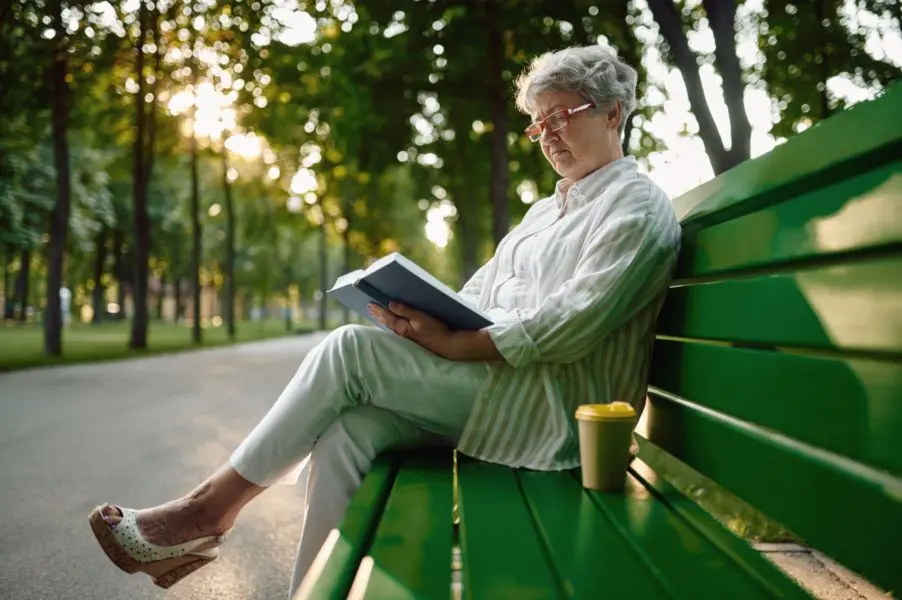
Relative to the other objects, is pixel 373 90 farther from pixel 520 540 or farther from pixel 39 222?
pixel 39 222

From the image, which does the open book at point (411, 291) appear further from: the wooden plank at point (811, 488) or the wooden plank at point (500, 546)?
the wooden plank at point (811, 488)

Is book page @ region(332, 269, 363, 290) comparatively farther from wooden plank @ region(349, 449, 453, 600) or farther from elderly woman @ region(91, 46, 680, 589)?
wooden plank @ region(349, 449, 453, 600)

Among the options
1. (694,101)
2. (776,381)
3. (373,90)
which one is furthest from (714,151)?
(373,90)

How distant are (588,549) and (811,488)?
435 mm

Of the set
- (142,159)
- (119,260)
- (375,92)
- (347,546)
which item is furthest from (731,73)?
(119,260)

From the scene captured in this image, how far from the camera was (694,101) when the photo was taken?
626 cm

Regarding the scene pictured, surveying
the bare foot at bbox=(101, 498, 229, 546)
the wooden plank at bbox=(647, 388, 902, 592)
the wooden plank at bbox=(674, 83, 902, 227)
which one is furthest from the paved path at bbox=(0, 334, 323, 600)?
the wooden plank at bbox=(674, 83, 902, 227)

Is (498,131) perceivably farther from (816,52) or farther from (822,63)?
(822,63)

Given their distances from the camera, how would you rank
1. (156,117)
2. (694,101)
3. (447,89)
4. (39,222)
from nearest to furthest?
1. (694,101)
2. (447,89)
3. (156,117)
4. (39,222)

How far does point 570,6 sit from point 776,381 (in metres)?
7.58

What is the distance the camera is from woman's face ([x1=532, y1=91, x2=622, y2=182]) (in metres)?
2.75

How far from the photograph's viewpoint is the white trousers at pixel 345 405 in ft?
7.93

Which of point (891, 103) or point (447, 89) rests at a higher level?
point (447, 89)

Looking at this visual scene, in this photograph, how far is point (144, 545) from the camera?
7.82 feet
